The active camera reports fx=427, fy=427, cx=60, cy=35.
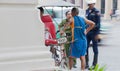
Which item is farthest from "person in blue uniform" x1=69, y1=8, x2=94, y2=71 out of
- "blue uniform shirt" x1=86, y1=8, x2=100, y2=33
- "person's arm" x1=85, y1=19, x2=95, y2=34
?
"blue uniform shirt" x1=86, y1=8, x2=100, y2=33

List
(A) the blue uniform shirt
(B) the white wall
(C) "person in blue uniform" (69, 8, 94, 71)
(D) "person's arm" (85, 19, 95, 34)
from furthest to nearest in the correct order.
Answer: (A) the blue uniform shirt, (D) "person's arm" (85, 19, 95, 34), (C) "person in blue uniform" (69, 8, 94, 71), (B) the white wall

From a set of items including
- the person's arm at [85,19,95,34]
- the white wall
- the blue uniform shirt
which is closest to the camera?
the white wall

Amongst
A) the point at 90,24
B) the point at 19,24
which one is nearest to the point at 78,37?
the point at 90,24

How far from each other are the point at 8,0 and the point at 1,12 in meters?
0.11

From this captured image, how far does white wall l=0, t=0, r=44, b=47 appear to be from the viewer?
10.6 ft

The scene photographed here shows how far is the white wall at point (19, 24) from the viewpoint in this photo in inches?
127

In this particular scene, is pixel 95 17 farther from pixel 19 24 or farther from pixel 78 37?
pixel 19 24

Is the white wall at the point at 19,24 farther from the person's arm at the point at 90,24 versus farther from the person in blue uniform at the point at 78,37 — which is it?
the person's arm at the point at 90,24

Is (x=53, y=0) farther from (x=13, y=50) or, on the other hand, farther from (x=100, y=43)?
(x=13, y=50)

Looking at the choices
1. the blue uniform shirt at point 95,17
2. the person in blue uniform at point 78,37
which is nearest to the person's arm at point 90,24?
the person in blue uniform at point 78,37

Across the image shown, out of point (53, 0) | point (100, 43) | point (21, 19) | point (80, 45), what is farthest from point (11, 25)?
point (53, 0)

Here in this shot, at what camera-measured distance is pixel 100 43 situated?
771 inches

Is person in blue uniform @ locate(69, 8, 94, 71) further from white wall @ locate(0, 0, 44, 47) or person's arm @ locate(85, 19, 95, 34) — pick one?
white wall @ locate(0, 0, 44, 47)

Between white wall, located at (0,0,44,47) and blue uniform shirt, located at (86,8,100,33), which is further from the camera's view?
blue uniform shirt, located at (86,8,100,33)
